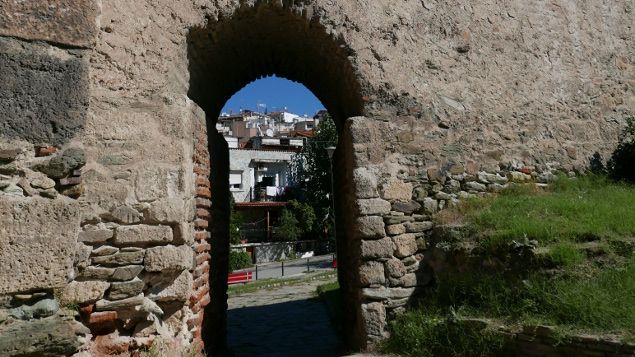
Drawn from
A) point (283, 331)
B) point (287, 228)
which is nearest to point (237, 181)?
point (287, 228)

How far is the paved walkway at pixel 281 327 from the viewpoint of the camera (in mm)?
5820

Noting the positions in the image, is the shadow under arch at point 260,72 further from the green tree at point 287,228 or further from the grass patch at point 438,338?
the green tree at point 287,228

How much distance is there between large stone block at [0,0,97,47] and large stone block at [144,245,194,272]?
154 cm

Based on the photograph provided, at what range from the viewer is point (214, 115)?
5871 mm

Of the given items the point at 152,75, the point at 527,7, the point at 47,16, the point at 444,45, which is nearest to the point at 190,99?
the point at 152,75

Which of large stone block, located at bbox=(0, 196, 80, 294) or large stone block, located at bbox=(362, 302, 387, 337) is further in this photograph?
large stone block, located at bbox=(362, 302, 387, 337)

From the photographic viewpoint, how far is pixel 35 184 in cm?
301

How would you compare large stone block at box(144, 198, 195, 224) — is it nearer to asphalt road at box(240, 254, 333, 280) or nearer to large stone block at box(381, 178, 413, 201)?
large stone block at box(381, 178, 413, 201)

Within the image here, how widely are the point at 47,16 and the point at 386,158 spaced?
2944 mm

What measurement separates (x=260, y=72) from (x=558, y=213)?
384cm

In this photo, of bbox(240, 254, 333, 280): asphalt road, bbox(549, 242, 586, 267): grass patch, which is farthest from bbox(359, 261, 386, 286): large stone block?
bbox(240, 254, 333, 280): asphalt road

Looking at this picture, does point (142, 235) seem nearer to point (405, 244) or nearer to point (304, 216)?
point (405, 244)

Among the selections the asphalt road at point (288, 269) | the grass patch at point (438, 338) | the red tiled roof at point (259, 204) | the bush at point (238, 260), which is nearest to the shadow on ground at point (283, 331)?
the grass patch at point (438, 338)

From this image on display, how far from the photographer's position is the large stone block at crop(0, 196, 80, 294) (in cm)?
280
